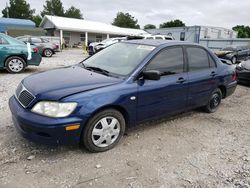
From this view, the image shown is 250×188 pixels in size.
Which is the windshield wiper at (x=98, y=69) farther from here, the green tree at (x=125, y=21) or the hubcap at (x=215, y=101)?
the green tree at (x=125, y=21)

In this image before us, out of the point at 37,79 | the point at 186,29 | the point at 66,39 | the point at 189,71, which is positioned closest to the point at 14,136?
the point at 37,79

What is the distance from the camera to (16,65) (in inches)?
316

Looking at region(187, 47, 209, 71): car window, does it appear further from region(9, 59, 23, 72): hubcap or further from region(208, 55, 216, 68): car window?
region(9, 59, 23, 72): hubcap

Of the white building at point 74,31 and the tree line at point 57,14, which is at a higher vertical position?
the tree line at point 57,14

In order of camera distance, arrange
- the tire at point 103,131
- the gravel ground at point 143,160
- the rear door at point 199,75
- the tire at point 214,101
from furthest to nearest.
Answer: the tire at point 214,101
the rear door at point 199,75
the tire at point 103,131
the gravel ground at point 143,160

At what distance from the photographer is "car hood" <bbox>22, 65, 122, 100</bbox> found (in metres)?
2.86

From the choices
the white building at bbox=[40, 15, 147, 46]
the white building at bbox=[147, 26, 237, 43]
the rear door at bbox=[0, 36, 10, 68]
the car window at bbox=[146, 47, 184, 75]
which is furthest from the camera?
the white building at bbox=[147, 26, 237, 43]

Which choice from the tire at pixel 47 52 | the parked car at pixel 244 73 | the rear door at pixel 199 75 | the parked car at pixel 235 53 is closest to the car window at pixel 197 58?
the rear door at pixel 199 75

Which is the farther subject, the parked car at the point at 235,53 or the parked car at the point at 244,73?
Answer: the parked car at the point at 235,53

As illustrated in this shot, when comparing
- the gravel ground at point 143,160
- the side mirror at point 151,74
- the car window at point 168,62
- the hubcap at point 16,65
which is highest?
the car window at point 168,62

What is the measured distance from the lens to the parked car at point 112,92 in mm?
→ 2803

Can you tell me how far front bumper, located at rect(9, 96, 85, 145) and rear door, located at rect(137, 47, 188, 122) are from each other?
1.08 m

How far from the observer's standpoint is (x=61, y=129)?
277 cm

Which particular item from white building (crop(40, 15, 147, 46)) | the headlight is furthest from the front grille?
white building (crop(40, 15, 147, 46))
